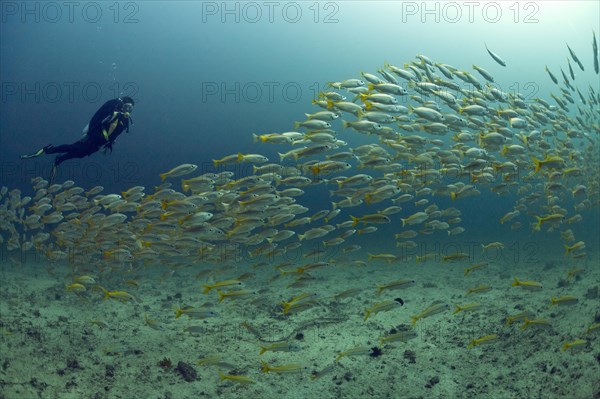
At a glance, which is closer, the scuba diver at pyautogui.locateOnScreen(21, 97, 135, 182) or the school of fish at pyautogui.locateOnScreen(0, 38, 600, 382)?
the scuba diver at pyautogui.locateOnScreen(21, 97, 135, 182)

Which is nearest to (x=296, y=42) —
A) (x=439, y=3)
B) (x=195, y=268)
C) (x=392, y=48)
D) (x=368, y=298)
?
(x=392, y=48)

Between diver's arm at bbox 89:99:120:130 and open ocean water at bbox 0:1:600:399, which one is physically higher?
diver's arm at bbox 89:99:120:130

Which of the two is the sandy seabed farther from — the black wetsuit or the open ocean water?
the black wetsuit

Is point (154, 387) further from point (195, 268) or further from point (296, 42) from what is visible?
point (296, 42)

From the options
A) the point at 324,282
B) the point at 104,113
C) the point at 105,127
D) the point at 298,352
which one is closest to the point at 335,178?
the point at 298,352

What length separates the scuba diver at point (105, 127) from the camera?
7.61 m

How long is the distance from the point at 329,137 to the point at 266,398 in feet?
14.7

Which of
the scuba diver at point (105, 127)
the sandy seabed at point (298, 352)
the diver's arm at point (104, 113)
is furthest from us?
the diver's arm at point (104, 113)

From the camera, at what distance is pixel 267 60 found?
1791 inches

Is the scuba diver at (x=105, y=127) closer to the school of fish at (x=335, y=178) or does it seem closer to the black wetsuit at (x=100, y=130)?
the black wetsuit at (x=100, y=130)

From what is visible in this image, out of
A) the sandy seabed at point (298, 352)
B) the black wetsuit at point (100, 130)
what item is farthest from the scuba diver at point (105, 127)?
the sandy seabed at point (298, 352)

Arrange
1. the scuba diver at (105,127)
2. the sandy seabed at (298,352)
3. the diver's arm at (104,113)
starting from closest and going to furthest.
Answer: the sandy seabed at (298,352) < the scuba diver at (105,127) < the diver's arm at (104,113)

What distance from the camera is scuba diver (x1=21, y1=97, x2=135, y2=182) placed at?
7.61 m

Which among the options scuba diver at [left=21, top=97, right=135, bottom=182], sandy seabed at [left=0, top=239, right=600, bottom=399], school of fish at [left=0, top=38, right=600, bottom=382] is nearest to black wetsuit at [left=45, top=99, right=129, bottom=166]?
scuba diver at [left=21, top=97, right=135, bottom=182]
